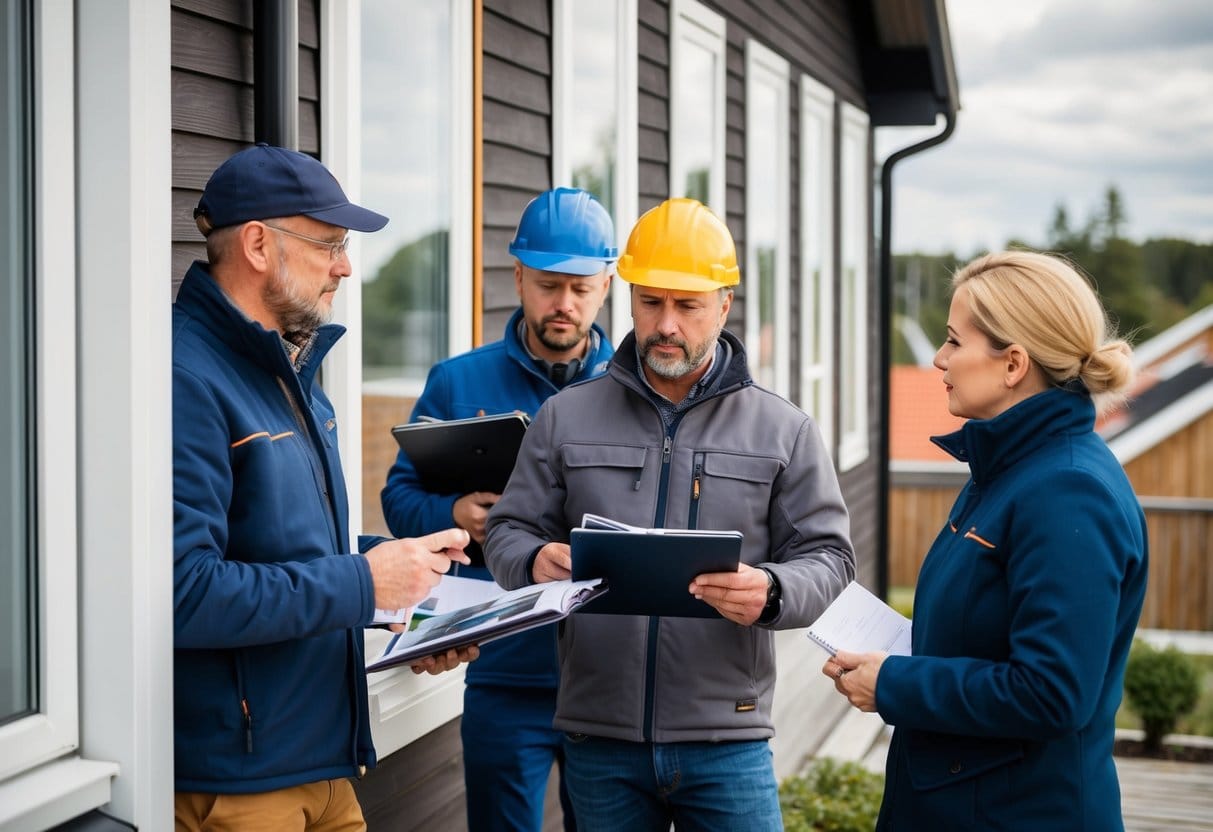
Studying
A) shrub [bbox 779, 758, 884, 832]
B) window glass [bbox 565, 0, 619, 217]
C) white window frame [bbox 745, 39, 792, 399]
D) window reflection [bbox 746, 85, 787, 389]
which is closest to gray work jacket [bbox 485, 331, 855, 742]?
window glass [bbox 565, 0, 619, 217]

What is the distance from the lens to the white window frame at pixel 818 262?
8.63m

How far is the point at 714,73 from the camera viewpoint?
6434 millimetres

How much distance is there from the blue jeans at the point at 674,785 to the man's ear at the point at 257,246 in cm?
111

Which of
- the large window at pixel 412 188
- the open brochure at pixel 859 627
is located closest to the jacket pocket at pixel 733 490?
the open brochure at pixel 859 627

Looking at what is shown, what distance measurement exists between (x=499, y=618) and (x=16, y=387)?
2.72 feet

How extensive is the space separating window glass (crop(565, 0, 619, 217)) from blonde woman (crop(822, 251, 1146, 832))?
8.88 ft

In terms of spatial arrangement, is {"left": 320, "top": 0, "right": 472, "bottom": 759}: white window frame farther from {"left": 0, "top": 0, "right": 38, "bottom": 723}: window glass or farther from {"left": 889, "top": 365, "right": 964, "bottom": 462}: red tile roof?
{"left": 889, "top": 365, "right": 964, "bottom": 462}: red tile roof

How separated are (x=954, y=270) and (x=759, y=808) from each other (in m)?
1.10

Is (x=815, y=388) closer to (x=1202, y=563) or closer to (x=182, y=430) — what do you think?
(x=182, y=430)

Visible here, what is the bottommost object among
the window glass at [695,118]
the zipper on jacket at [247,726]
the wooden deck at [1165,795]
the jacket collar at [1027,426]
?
the wooden deck at [1165,795]

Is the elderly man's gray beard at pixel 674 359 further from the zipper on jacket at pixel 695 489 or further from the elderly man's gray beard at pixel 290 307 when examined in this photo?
the elderly man's gray beard at pixel 290 307

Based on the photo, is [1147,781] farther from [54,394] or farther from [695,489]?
[54,394]

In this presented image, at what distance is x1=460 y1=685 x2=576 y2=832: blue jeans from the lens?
10.4 feet

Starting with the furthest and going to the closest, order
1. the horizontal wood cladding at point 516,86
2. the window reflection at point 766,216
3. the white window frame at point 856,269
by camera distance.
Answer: the white window frame at point 856,269 → the window reflection at point 766,216 → the horizontal wood cladding at point 516,86
